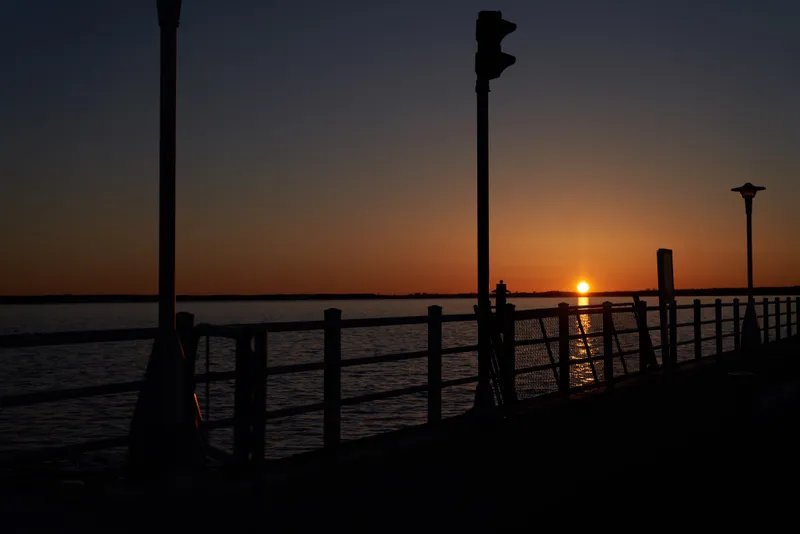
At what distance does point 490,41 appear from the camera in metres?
10.0

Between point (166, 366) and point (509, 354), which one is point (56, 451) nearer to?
point (166, 366)

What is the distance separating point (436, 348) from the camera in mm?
9609

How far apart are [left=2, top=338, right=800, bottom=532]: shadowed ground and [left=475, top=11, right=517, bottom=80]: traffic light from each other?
4372 millimetres

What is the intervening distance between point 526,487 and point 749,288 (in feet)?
70.9

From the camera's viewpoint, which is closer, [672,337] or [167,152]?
[167,152]

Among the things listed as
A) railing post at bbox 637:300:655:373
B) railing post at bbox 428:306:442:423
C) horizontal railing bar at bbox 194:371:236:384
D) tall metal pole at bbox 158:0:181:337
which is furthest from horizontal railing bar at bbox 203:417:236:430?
railing post at bbox 637:300:655:373

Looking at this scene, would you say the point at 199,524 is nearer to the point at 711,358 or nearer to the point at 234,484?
the point at 234,484

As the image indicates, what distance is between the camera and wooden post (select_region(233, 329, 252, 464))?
697 cm

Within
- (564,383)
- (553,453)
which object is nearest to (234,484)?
(553,453)

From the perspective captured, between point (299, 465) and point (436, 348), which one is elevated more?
point (436, 348)

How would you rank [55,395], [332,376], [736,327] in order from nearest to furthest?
[55,395] < [332,376] < [736,327]

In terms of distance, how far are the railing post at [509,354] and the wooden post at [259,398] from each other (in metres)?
4.82

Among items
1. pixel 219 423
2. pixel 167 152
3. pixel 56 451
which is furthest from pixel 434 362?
pixel 56 451

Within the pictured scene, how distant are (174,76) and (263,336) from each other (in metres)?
2.38
